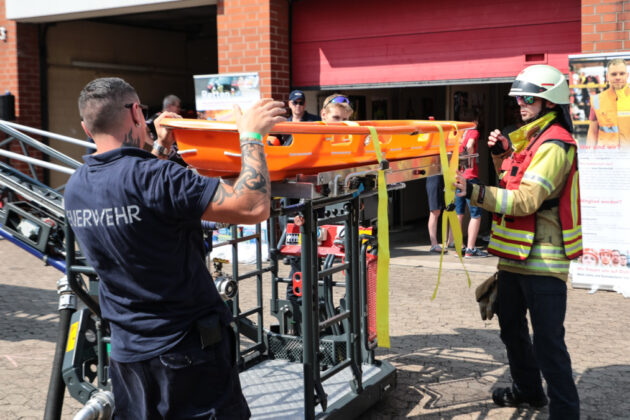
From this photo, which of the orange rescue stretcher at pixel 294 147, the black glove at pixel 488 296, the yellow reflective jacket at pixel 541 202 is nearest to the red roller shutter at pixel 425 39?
the black glove at pixel 488 296

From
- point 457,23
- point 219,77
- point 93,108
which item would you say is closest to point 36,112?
point 219,77

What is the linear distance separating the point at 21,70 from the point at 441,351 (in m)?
9.68

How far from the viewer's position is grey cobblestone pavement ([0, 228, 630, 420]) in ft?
15.3

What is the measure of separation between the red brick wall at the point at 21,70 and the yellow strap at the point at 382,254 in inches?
384

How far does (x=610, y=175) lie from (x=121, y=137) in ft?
20.2

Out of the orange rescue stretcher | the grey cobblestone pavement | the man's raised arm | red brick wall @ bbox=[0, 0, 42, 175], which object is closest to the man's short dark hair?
the man's raised arm

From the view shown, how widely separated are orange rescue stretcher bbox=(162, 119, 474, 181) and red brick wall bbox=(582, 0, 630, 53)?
4.37 metres

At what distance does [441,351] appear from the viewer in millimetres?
5762

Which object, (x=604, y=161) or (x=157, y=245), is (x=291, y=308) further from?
(x=604, y=161)

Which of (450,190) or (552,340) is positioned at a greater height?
(450,190)

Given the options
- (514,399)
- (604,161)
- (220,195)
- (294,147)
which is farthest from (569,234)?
(604,161)

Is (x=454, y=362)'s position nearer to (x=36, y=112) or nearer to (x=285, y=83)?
(x=285, y=83)

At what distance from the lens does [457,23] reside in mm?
9016

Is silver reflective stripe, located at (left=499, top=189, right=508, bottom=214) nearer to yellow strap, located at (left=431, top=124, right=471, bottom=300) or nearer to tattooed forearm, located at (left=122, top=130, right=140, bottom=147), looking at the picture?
yellow strap, located at (left=431, top=124, right=471, bottom=300)
